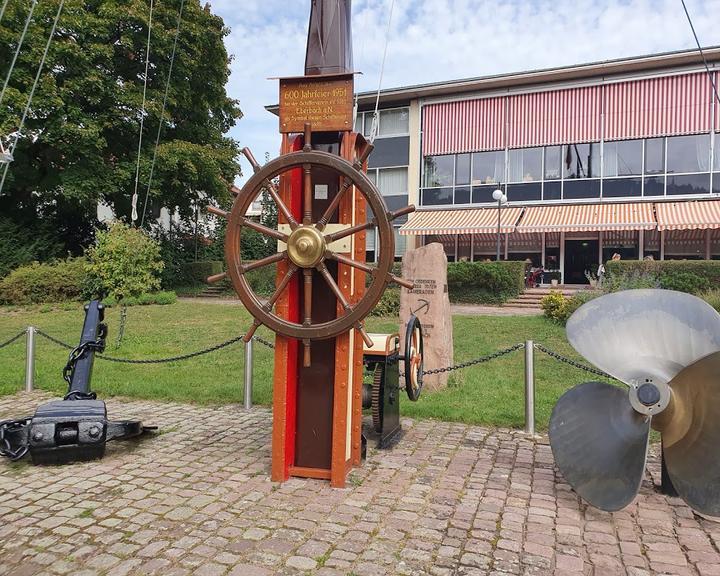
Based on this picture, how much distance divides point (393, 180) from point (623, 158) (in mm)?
9387

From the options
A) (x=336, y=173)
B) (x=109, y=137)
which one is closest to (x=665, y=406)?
(x=336, y=173)

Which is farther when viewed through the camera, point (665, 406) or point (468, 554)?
point (665, 406)

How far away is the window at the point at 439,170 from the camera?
2573 centimetres

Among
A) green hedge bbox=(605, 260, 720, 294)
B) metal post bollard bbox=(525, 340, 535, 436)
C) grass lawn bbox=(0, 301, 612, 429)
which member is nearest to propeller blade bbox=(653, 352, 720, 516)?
metal post bollard bbox=(525, 340, 535, 436)

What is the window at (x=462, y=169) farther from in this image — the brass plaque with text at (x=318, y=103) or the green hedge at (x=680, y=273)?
the brass plaque with text at (x=318, y=103)

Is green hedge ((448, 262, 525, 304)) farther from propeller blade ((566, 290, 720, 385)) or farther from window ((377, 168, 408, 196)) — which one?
propeller blade ((566, 290, 720, 385))

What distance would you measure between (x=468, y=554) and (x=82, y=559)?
6.98ft

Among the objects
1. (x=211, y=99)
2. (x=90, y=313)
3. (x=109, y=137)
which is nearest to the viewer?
(x=90, y=313)

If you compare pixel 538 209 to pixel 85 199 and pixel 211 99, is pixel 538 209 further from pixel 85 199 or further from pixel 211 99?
pixel 85 199

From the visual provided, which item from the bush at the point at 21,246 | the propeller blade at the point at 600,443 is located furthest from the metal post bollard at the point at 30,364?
the bush at the point at 21,246

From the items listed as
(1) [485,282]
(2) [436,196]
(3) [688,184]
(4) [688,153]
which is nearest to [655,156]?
(4) [688,153]

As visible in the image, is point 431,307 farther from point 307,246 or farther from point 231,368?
point 307,246

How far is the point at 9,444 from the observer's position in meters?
5.02

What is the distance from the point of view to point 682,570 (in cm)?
327
